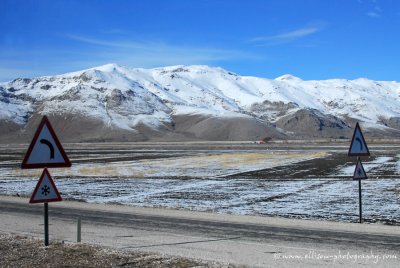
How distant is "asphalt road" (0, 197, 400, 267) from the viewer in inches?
442

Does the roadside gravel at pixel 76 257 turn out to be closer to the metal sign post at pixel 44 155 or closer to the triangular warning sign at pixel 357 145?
the metal sign post at pixel 44 155

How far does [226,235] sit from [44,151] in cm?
577

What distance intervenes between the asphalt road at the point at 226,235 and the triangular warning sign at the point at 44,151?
293cm

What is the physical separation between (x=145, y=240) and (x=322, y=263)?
A: 194 inches

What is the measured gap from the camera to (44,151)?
11.0 metres

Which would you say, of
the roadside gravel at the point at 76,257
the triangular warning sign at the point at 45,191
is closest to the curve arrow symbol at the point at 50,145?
the triangular warning sign at the point at 45,191

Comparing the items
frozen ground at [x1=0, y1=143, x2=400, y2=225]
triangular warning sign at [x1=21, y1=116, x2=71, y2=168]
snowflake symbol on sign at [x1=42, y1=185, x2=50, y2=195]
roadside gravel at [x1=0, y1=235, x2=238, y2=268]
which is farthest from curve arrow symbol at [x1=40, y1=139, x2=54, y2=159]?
frozen ground at [x1=0, y1=143, x2=400, y2=225]

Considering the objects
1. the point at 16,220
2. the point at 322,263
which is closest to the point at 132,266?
the point at 322,263

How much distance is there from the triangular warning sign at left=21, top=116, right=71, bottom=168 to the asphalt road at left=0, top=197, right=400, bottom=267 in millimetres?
2931

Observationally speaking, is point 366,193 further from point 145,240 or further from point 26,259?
point 26,259

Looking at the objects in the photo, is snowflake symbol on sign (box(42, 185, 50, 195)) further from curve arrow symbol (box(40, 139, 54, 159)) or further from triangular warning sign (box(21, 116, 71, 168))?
curve arrow symbol (box(40, 139, 54, 159))

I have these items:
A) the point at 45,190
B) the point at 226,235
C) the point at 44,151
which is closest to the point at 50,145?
the point at 44,151

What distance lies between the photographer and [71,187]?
32.1m

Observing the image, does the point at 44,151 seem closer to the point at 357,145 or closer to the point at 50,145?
the point at 50,145
